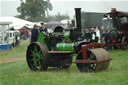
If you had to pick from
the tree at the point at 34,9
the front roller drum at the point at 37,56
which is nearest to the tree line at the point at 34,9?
the tree at the point at 34,9

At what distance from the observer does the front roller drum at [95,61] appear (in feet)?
27.0

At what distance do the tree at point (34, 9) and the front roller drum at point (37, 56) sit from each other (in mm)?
66245

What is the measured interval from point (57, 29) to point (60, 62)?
115cm

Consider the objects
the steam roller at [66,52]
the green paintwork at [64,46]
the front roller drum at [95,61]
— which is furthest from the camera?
the green paintwork at [64,46]

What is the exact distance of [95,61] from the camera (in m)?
A: 8.16

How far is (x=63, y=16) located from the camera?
342 ft

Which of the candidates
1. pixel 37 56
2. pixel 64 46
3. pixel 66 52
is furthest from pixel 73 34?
pixel 37 56

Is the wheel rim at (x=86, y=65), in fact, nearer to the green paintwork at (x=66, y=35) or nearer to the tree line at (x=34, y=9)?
the green paintwork at (x=66, y=35)

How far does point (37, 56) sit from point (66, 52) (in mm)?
1226

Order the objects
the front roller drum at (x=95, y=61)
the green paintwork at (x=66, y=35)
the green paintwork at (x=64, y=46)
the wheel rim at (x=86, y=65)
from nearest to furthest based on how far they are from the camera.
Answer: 1. the front roller drum at (x=95, y=61)
2. the wheel rim at (x=86, y=65)
3. the green paintwork at (x=64, y=46)
4. the green paintwork at (x=66, y=35)

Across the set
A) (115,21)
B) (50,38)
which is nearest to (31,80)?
(50,38)

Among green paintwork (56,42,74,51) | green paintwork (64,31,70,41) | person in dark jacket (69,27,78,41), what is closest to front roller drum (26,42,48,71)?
green paintwork (56,42,74,51)

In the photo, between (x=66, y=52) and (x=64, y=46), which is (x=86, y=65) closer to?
(x=66, y=52)

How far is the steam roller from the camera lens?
27.7 ft
